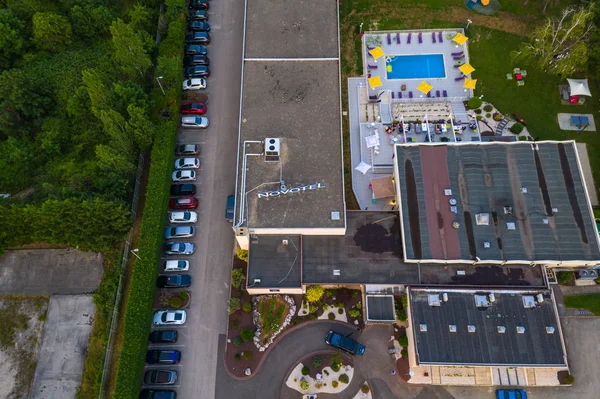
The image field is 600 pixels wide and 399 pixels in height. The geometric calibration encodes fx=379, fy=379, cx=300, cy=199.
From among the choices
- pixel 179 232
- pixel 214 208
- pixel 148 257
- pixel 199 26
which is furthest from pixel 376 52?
pixel 148 257

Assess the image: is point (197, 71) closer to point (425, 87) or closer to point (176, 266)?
point (176, 266)

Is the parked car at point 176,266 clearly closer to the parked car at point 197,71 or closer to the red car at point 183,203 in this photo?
the red car at point 183,203

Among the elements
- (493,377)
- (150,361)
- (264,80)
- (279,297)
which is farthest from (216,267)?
(493,377)

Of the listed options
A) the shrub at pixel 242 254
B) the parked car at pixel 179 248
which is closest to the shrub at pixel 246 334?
the shrub at pixel 242 254

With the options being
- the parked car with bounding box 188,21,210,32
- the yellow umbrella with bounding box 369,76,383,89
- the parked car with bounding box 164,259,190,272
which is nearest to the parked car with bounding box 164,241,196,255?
the parked car with bounding box 164,259,190,272

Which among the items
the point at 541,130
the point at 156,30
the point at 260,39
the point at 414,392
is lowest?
the point at 414,392

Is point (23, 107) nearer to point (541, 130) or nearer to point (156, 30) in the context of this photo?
point (156, 30)
